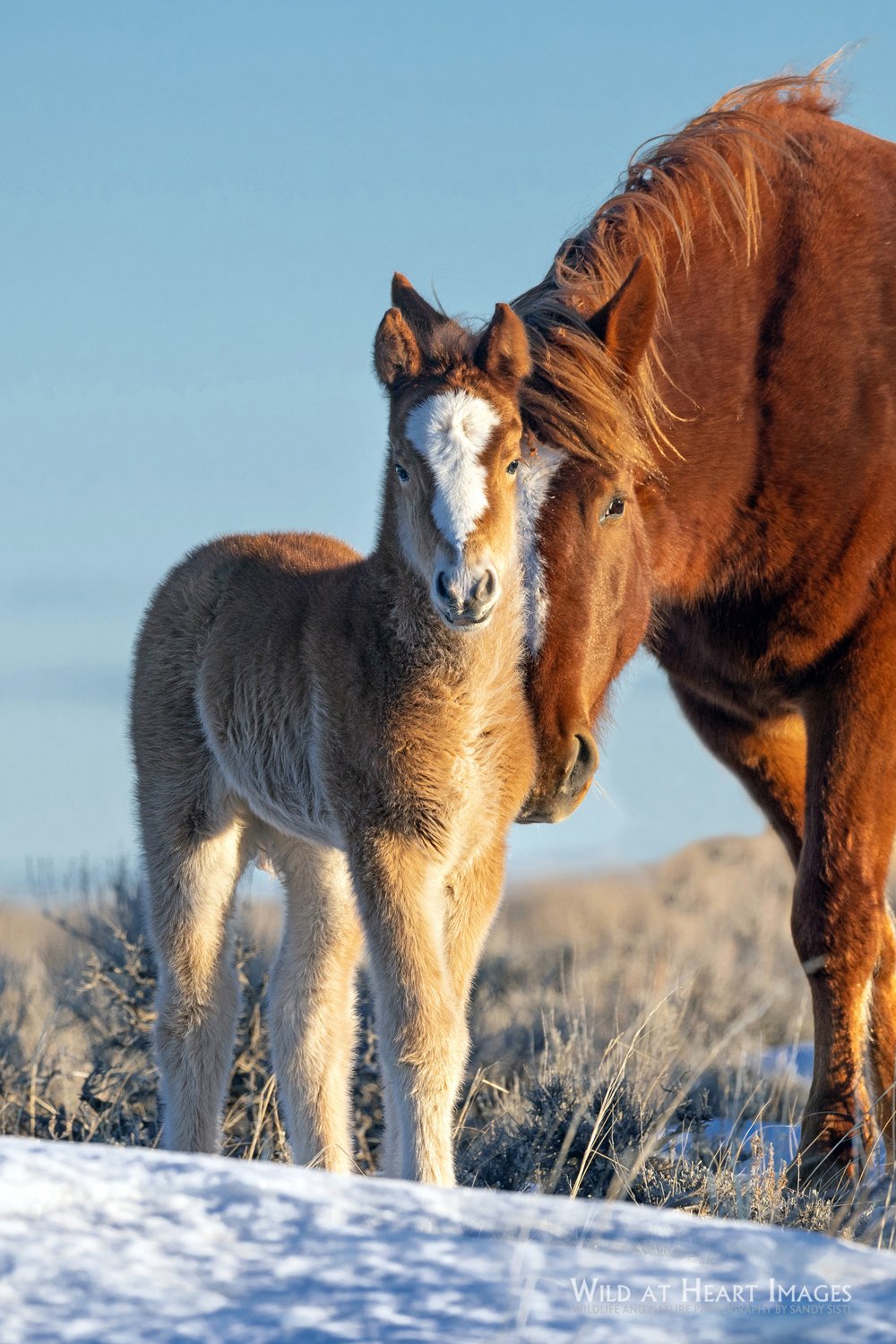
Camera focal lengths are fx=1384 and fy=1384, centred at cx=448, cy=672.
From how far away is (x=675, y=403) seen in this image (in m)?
4.88

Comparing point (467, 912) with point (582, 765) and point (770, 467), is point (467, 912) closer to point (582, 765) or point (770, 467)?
point (582, 765)

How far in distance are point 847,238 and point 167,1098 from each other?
12.9ft

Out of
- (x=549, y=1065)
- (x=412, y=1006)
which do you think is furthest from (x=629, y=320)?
(x=549, y=1065)

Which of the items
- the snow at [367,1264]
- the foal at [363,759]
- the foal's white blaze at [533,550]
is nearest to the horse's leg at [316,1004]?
the foal at [363,759]

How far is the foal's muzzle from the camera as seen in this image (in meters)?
3.38

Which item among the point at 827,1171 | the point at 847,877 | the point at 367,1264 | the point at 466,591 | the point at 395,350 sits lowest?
the point at 827,1171

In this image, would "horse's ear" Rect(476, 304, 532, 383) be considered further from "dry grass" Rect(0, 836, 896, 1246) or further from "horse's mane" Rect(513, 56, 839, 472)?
"dry grass" Rect(0, 836, 896, 1246)

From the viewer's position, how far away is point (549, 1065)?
5820 millimetres

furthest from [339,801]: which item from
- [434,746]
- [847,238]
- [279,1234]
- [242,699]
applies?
[847,238]

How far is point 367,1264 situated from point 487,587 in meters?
1.82

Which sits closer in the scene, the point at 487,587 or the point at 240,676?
the point at 487,587

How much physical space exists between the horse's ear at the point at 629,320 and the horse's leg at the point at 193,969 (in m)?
2.00

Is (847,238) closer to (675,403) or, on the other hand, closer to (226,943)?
(675,403)

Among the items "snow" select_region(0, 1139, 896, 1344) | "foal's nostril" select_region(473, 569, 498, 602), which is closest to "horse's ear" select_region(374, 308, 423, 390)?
"foal's nostril" select_region(473, 569, 498, 602)
